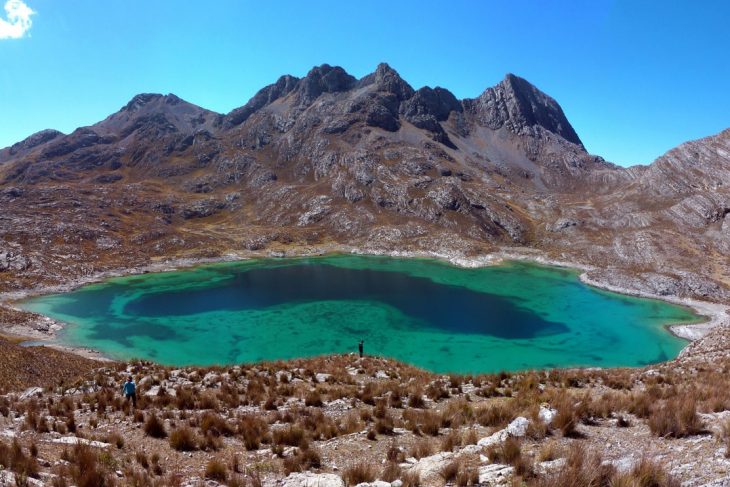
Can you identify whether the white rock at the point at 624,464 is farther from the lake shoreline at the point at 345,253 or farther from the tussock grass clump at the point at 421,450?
the lake shoreline at the point at 345,253

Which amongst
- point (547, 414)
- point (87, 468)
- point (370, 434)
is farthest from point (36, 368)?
point (547, 414)

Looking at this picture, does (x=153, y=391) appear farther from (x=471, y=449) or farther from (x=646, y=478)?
(x=646, y=478)

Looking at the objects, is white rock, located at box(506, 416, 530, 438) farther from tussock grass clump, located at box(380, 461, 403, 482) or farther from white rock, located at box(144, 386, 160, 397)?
white rock, located at box(144, 386, 160, 397)

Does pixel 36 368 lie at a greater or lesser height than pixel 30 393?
lesser

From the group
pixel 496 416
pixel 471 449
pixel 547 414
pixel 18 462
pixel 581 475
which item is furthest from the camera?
pixel 496 416

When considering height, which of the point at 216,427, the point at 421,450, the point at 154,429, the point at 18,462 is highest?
the point at 18,462

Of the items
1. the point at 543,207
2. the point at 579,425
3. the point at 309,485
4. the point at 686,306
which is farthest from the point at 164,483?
the point at 543,207

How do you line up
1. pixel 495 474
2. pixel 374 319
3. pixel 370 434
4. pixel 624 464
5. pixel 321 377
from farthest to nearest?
pixel 374 319, pixel 321 377, pixel 370 434, pixel 495 474, pixel 624 464

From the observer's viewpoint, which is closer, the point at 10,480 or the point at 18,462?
the point at 10,480

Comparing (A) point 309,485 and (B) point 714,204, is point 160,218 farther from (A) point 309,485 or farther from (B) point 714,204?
(B) point 714,204
